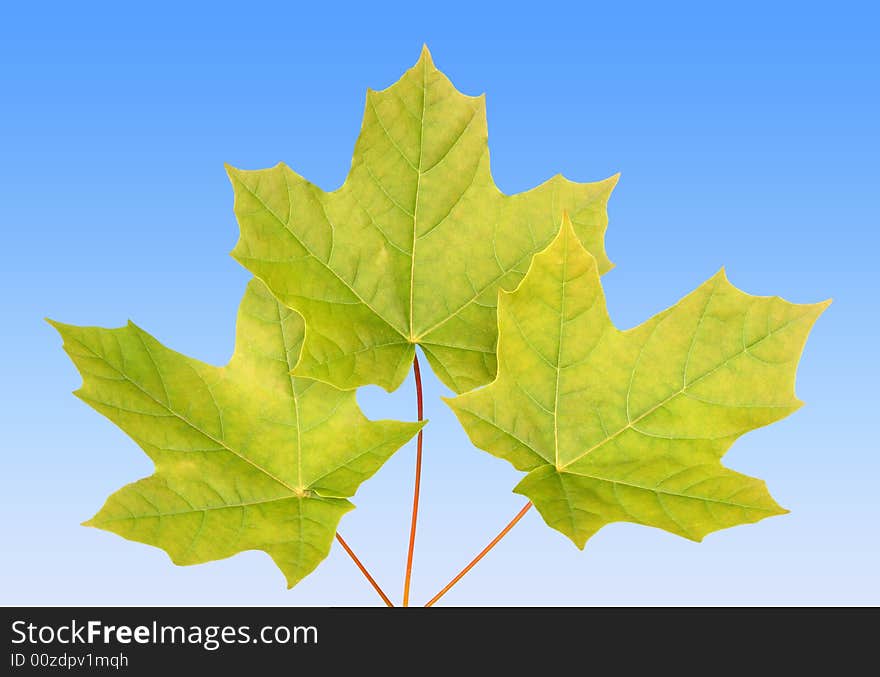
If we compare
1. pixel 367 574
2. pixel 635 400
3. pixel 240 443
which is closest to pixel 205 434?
pixel 240 443

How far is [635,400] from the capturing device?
152 cm

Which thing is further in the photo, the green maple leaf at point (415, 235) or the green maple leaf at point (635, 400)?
the green maple leaf at point (415, 235)

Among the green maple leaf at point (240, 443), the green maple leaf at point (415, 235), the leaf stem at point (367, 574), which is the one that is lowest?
the leaf stem at point (367, 574)

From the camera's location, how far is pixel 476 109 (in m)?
1.63

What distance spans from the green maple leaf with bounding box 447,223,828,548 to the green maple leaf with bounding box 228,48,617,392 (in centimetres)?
17

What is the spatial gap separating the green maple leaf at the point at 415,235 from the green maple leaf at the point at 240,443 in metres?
0.10

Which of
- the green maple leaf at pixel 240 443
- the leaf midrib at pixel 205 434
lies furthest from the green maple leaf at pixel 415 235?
the leaf midrib at pixel 205 434

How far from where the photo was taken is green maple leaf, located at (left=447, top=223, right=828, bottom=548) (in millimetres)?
1475

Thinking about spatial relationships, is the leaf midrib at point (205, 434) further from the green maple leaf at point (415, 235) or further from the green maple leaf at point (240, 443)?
the green maple leaf at point (415, 235)

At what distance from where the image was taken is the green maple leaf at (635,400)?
1475mm

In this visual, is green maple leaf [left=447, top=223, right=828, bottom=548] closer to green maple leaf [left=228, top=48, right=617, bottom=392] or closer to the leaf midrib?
green maple leaf [left=228, top=48, right=617, bottom=392]

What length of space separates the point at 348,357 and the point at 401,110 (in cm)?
47

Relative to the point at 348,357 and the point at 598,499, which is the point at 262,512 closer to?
the point at 348,357
